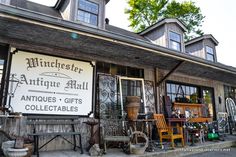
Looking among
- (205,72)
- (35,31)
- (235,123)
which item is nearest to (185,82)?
(205,72)

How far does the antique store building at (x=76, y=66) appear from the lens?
12.6 ft

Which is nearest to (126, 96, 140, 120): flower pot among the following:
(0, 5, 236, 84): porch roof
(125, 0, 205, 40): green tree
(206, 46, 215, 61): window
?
(0, 5, 236, 84): porch roof

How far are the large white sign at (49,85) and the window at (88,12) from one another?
61.5 inches

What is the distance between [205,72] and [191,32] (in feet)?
25.6

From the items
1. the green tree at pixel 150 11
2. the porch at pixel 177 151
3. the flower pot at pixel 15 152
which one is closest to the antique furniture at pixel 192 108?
the porch at pixel 177 151

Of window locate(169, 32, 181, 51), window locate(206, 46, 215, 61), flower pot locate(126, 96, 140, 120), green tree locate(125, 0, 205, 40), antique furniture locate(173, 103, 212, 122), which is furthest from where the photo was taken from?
green tree locate(125, 0, 205, 40)

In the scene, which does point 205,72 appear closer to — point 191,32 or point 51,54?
point 51,54

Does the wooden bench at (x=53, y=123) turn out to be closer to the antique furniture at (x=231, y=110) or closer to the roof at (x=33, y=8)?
the roof at (x=33, y=8)

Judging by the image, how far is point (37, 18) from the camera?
3312 mm

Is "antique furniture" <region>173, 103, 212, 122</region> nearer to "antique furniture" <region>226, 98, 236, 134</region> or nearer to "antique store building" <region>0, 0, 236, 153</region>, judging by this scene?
"antique store building" <region>0, 0, 236, 153</region>

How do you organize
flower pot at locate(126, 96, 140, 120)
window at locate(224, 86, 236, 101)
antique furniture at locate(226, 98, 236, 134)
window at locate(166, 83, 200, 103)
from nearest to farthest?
flower pot at locate(126, 96, 140, 120) < window at locate(166, 83, 200, 103) < antique furniture at locate(226, 98, 236, 134) < window at locate(224, 86, 236, 101)

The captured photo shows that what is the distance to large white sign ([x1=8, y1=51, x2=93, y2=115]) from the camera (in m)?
4.09

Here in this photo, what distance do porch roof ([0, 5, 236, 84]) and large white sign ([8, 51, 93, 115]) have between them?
254 mm

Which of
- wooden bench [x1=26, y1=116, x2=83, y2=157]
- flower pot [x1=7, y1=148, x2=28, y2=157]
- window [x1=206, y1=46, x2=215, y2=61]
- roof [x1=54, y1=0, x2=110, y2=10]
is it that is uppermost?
roof [x1=54, y1=0, x2=110, y2=10]
